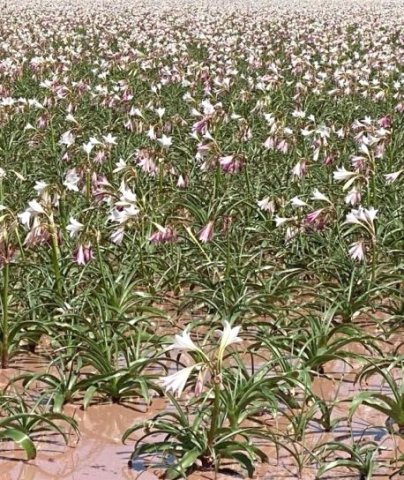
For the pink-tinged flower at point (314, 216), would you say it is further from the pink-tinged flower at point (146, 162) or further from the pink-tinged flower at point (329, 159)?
the pink-tinged flower at point (329, 159)

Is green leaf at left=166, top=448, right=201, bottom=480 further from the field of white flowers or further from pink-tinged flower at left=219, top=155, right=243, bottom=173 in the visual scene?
pink-tinged flower at left=219, top=155, right=243, bottom=173

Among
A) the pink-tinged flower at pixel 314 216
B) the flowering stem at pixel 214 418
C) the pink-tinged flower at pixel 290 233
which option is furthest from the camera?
the pink-tinged flower at pixel 290 233

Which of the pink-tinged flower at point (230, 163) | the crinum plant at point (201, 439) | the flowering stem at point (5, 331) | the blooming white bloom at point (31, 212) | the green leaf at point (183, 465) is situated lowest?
the green leaf at point (183, 465)

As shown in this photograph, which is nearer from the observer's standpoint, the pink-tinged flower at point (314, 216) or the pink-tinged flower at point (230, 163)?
the pink-tinged flower at point (314, 216)

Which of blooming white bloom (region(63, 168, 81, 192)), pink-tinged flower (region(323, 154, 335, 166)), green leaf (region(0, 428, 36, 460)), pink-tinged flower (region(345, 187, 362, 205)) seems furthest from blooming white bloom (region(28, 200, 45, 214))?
pink-tinged flower (region(323, 154, 335, 166))

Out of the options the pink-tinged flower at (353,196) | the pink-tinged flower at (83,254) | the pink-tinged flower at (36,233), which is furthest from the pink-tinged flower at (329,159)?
the pink-tinged flower at (36,233)

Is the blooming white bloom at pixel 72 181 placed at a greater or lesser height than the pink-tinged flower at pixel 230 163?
lesser

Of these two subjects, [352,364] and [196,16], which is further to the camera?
[196,16]

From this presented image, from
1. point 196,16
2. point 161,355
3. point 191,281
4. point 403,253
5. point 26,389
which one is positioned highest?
point 196,16

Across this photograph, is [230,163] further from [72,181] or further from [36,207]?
[36,207]

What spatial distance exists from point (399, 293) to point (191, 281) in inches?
54.8

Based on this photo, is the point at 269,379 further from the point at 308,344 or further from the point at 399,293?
the point at 399,293

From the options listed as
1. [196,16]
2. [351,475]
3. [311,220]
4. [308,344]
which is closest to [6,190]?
[311,220]

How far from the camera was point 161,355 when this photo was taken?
4.94m
